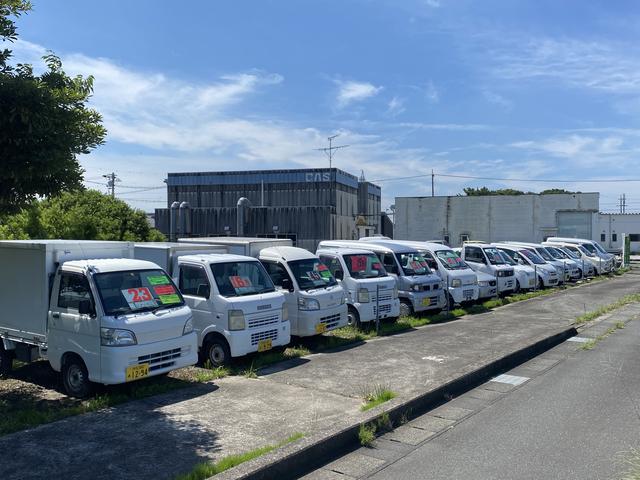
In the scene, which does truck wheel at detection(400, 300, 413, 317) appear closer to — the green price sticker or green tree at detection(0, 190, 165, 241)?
the green price sticker

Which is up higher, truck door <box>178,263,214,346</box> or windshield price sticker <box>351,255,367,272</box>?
windshield price sticker <box>351,255,367,272</box>

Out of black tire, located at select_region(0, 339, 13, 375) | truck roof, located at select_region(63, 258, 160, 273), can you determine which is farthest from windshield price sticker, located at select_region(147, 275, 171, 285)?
black tire, located at select_region(0, 339, 13, 375)

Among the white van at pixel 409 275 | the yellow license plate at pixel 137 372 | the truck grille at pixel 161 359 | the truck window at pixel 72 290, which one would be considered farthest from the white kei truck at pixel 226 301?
the white van at pixel 409 275

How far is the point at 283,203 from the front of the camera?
60.3 metres

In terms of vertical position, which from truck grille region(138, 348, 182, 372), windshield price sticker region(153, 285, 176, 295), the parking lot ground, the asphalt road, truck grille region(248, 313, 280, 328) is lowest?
the asphalt road

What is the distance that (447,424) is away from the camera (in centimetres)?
682

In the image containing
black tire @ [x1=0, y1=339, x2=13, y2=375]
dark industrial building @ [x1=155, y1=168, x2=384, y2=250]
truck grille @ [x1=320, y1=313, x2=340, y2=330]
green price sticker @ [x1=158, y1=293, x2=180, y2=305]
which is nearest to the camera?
green price sticker @ [x1=158, y1=293, x2=180, y2=305]

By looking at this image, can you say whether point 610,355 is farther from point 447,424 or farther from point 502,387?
point 447,424

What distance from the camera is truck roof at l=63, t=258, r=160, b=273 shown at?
822 centimetres

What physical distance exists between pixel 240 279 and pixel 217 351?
1353 mm

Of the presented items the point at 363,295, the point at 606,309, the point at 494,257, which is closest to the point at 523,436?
the point at 363,295

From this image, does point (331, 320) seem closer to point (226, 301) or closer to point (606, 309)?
point (226, 301)

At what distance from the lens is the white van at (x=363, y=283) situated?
42.5 feet

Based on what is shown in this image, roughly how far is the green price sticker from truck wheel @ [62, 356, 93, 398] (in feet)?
4.49
